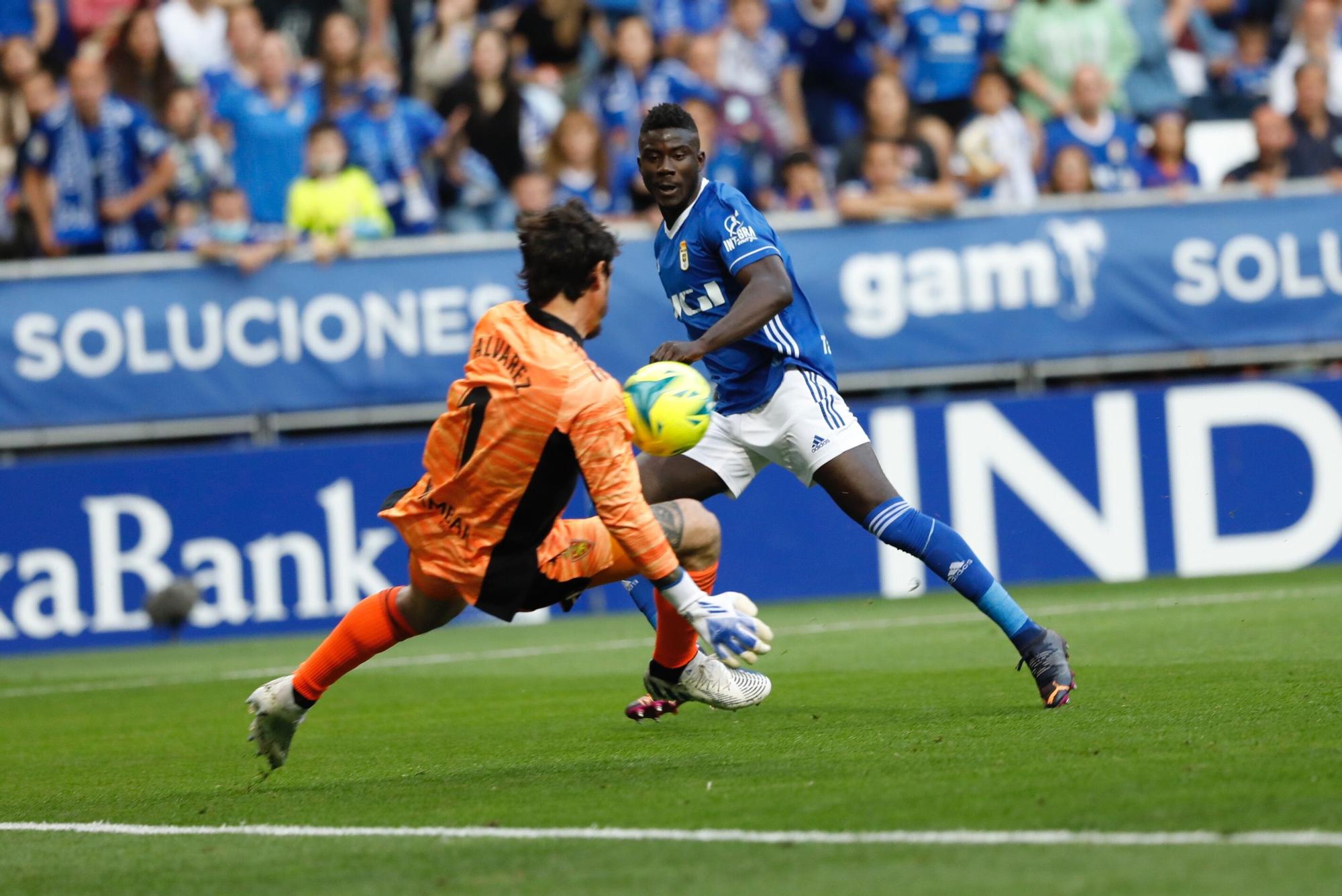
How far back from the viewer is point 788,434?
25.3 feet

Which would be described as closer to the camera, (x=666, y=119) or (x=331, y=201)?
(x=666, y=119)

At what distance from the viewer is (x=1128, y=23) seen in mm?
16734

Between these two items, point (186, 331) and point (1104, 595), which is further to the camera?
point (186, 331)

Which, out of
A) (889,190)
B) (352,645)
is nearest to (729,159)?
(889,190)

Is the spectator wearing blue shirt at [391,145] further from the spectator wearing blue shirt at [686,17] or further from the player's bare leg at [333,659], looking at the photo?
the player's bare leg at [333,659]

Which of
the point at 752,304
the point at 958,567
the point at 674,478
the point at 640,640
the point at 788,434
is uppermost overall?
the point at 752,304

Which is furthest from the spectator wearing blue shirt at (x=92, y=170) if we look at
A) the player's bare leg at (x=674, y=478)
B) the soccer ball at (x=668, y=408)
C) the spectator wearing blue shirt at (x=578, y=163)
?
the soccer ball at (x=668, y=408)

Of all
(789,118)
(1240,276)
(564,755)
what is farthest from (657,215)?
(564,755)

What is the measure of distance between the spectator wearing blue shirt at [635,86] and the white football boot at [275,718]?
939 centimetres

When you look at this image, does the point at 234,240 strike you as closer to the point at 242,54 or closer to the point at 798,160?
the point at 242,54

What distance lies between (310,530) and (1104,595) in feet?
18.5

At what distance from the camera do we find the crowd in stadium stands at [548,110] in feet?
48.1

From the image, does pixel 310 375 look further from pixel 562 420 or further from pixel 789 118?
pixel 562 420

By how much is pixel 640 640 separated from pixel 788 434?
4541 millimetres
